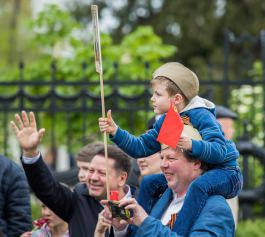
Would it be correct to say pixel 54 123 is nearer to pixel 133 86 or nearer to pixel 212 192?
pixel 133 86

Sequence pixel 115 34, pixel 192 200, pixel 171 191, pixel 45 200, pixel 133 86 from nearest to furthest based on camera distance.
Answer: pixel 192 200 → pixel 171 191 → pixel 45 200 → pixel 133 86 → pixel 115 34

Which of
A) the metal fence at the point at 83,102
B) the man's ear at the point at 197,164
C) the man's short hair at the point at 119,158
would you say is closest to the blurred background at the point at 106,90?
the metal fence at the point at 83,102

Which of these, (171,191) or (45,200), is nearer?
(171,191)

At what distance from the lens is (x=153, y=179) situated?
15.2 ft

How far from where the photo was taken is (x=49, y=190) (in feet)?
16.1

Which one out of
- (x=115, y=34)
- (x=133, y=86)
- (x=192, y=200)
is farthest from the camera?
(x=115, y=34)

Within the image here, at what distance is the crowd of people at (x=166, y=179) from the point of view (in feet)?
13.4

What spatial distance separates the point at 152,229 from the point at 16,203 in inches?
89.6

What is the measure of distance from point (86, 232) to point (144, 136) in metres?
0.81

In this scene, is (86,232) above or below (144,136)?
below

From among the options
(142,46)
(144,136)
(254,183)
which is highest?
(142,46)

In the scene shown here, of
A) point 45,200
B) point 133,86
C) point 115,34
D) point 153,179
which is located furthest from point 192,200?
point 115,34

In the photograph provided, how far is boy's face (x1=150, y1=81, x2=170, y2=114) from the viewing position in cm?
451

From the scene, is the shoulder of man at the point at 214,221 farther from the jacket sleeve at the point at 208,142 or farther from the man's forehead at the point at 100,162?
the man's forehead at the point at 100,162
